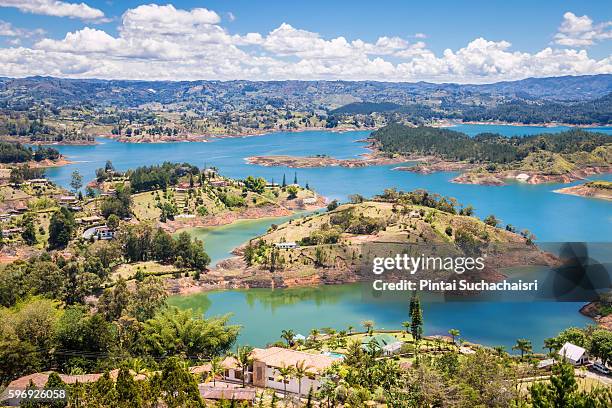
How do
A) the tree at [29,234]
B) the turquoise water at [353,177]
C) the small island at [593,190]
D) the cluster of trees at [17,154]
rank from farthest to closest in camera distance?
the cluster of trees at [17,154], the small island at [593,190], the turquoise water at [353,177], the tree at [29,234]

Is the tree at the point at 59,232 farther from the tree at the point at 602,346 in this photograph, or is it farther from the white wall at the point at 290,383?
the tree at the point at 602,346

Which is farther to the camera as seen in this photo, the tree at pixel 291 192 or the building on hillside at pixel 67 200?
the tree at pixel 291 192

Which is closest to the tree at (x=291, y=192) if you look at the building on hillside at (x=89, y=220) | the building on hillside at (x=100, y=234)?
the building on hillside at (x=89, y=220)

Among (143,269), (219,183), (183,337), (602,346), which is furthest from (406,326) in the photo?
(219,183)

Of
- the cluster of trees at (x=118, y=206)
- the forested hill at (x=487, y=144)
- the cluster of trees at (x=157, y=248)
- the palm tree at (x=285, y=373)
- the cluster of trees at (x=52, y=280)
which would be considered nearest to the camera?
the palm tree at (x=285, y=373)

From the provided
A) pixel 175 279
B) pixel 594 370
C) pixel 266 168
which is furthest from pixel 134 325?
pixel 266 168

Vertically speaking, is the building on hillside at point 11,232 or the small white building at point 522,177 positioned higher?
the small white building at point 522,177

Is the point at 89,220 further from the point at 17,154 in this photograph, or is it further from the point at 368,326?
the point at 17,154
